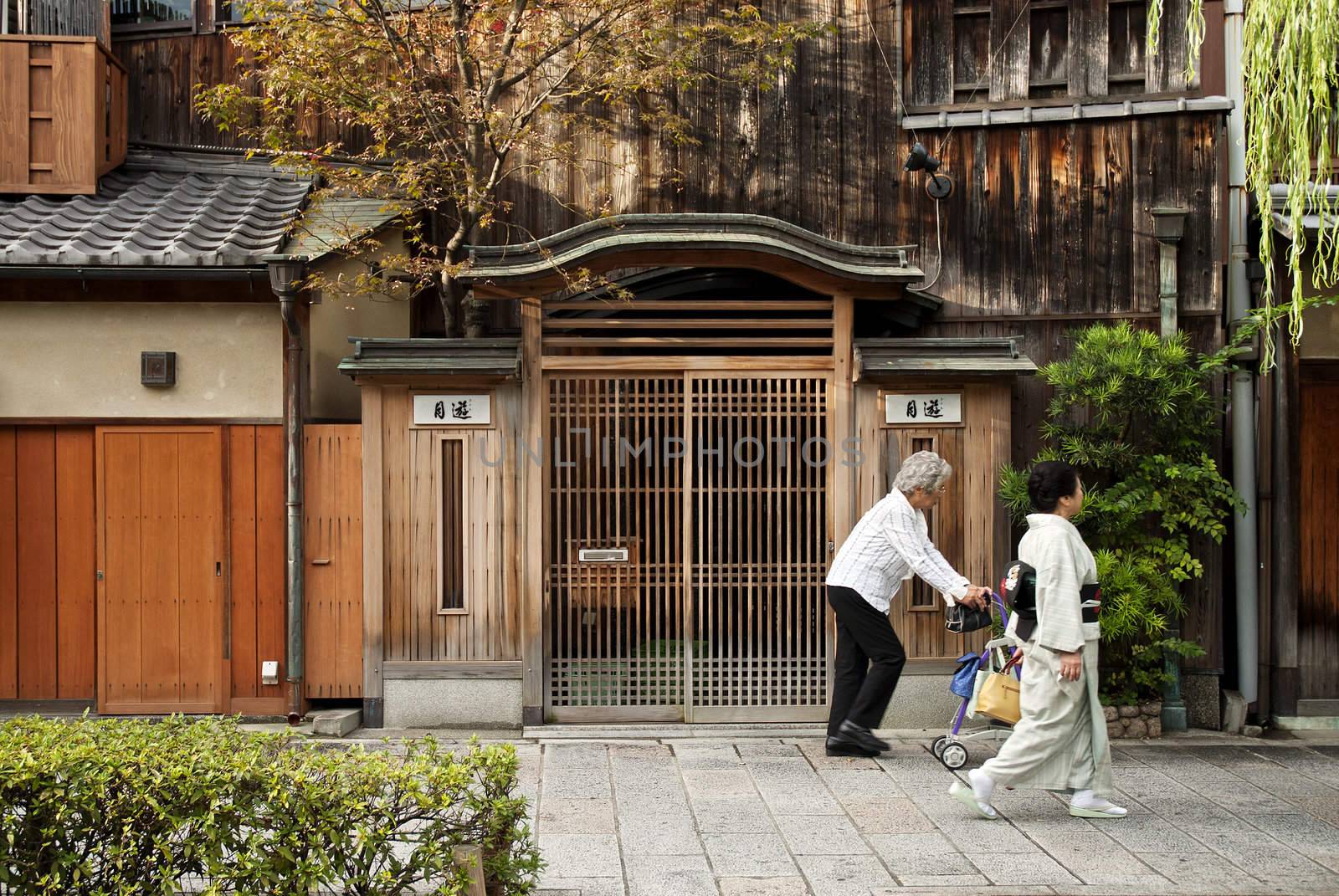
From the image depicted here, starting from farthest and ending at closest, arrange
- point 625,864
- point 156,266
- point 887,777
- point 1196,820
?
point 156,266 < point 887,777 < point 1196,820 < point 625,864

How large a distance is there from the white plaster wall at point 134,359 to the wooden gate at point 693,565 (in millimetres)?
2517

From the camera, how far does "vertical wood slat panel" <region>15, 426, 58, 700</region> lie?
990cm

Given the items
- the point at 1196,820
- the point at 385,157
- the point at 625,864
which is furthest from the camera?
the point at 385,157

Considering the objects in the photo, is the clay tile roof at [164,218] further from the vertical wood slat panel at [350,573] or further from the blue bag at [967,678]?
the blue bag at [967,678]

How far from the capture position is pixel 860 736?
849 cm

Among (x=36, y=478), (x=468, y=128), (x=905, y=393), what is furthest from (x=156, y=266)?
(x=905, y=393)

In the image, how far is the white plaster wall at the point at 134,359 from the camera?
9.85 m

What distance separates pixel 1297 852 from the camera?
658cm

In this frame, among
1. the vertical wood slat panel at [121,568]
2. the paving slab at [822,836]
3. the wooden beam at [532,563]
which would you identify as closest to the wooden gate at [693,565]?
the wooden beam at [532,563]

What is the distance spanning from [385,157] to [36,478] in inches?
165

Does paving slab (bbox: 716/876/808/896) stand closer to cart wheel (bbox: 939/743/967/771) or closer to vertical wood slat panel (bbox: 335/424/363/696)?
cart wheel (bbox: 939/743/967/771)

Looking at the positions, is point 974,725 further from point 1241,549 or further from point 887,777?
point 1241,549

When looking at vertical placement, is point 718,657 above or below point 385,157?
below

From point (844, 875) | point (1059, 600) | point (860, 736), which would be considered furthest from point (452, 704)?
point (1059, 600)
